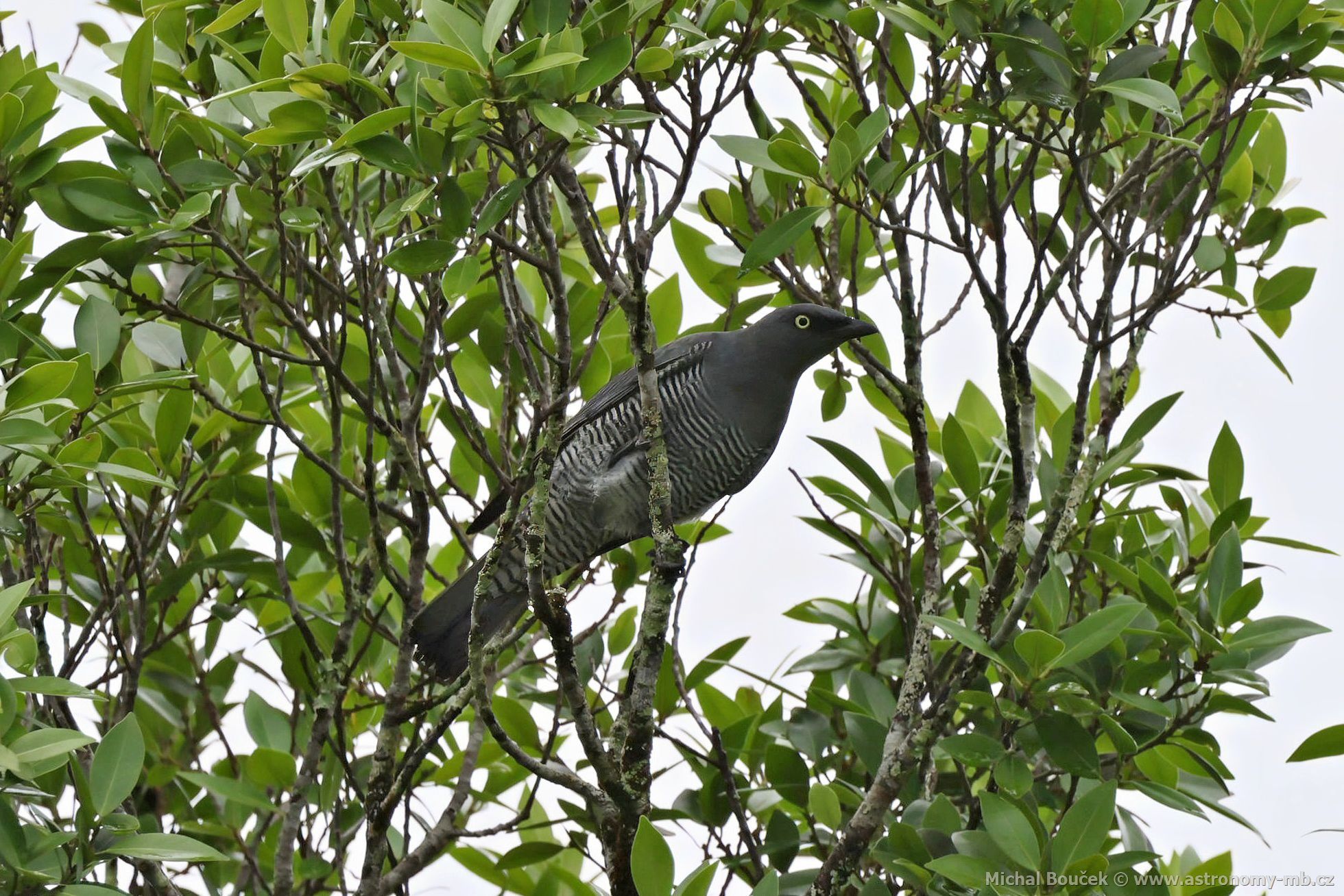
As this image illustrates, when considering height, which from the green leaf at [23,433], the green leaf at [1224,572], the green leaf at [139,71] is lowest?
the green leaf at [1224,572]

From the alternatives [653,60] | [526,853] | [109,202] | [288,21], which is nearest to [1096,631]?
[653,60]

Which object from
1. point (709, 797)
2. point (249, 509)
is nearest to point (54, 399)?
point (249, 509)

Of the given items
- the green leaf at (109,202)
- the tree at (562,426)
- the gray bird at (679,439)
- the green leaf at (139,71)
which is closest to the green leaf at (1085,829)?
the tree at (562,426)

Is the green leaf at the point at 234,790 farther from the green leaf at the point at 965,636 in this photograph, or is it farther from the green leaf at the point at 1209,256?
the green leaf at the point at 1209,256

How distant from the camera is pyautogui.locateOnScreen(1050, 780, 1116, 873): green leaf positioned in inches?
86.4

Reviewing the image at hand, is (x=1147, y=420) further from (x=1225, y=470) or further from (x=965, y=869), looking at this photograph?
(x=965, y=869)

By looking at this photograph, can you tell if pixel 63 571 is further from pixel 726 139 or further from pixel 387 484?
pixel 726 139

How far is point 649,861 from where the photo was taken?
221cm

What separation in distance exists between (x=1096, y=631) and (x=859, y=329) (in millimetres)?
1229

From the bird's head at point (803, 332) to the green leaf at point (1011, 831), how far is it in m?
1.36

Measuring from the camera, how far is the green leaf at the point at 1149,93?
213 centimetres

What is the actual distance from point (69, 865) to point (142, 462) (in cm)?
95

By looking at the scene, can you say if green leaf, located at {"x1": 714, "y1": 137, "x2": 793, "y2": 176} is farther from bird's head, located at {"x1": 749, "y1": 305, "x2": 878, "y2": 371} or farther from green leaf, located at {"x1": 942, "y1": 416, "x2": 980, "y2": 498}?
bird's head, located at {"x1": 749, "y1": 305, "x2": 878, "y2": 371}

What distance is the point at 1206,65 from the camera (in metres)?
2.45
